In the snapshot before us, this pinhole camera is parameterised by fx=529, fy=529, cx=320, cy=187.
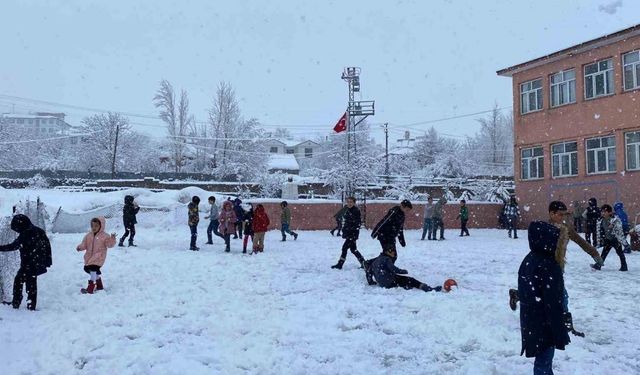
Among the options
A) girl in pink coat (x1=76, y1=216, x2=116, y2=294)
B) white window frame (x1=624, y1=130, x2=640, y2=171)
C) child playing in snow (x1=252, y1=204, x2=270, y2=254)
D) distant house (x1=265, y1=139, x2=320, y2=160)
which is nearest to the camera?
girl in pink coat (x1=76, y1=216, x2=116, y2=294)

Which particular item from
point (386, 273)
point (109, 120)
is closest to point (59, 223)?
point (386, 273)

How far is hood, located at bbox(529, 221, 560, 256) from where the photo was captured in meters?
4.55

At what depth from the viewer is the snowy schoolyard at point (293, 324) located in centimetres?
585

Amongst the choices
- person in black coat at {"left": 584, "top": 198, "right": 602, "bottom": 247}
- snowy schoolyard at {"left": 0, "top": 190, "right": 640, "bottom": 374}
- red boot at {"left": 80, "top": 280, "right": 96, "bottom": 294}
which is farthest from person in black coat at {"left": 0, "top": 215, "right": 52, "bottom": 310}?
person in black coat at {"left": 584, "top": 198, "right": 602, "bottom": 247}

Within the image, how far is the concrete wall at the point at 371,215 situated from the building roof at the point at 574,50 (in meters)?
8.10

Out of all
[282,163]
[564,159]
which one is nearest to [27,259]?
[564,159]

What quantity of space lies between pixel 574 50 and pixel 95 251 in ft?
82.8

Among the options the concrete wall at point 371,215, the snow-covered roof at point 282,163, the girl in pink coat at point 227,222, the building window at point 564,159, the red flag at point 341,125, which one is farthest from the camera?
the snow-covered roof at point 282,163

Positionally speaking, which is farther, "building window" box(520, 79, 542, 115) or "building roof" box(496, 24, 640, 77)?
"building window" box(520, 79, 542, 115)

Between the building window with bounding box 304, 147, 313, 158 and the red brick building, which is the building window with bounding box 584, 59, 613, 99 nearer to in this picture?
the red brick building

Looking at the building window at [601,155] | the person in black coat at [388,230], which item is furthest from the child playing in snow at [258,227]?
the building window at [601,155]

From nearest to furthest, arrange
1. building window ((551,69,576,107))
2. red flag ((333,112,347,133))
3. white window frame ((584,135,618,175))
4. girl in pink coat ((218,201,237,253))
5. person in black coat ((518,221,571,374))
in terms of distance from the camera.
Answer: person in black coat ((518,221,571,374)) → girl in pink coat ((218,201,237,253)) → white window frame ((584,135,618,175)) → building window ((551,69,576,107)) → red flag ((333,112,347,133))

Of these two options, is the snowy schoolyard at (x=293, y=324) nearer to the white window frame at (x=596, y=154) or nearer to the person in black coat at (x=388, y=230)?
the person in black coat at (x=388, y=230)

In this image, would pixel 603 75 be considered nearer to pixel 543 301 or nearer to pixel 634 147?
pixel 634 147
